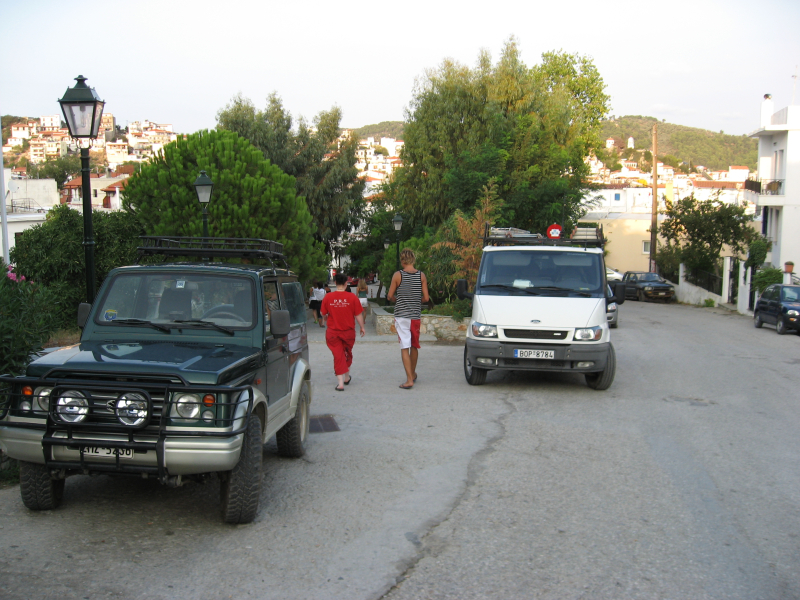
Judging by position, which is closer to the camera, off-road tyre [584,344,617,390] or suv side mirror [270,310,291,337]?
suv side mirror [270,310,291,337]

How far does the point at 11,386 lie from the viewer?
4641mm

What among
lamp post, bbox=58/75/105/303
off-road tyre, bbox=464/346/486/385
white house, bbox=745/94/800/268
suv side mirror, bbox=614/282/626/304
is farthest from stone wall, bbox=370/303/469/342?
white house, bbox=745/94/800/268

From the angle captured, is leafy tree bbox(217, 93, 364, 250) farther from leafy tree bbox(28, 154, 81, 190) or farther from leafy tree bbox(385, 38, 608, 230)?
leafy tree bbox(28, 154, 81, 190)

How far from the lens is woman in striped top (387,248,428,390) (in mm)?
10250

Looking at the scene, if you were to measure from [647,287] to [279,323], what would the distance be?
36.5m

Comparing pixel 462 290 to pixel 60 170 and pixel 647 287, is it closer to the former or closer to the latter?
pixel 647 287

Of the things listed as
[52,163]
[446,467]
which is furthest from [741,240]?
[52,163]

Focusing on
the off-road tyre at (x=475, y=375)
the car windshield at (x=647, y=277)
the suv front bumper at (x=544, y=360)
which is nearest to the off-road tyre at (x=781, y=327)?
the suv front bumper at (x=544, y=360)

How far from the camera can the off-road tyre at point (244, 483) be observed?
15.3ft

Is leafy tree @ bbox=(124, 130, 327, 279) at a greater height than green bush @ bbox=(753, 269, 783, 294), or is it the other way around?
leafy tree @ bbox=(124, 130, 327, 279)

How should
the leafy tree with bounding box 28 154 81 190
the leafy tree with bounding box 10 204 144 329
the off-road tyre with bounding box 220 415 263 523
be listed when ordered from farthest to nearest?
the leafy tree with bounding box 28 154 81 190
the leafy tree with bounding box 10 204 144 329
the off-road tyre with bounding box 220 415 263 523

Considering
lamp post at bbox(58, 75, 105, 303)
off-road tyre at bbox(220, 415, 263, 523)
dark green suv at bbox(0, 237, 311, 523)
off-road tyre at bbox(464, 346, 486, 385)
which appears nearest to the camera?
dark green suv at bbox(0, 237, 311, 523)

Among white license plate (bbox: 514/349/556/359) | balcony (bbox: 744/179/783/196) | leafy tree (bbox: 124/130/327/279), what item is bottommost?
white license plate (bbox: 514/349/556/359)

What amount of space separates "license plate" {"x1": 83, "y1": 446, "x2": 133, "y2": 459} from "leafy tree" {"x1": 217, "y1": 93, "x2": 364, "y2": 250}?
3070 cm
